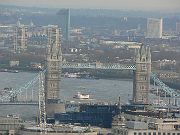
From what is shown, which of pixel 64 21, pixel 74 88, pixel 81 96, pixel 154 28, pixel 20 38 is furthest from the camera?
pixel 154 28

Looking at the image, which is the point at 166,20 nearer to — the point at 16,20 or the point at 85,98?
the point at 16,20

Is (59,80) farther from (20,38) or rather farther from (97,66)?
(20,38)

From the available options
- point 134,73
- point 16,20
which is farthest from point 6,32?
point 134,73

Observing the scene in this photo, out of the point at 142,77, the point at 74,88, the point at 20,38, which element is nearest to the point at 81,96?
the point at 142,77

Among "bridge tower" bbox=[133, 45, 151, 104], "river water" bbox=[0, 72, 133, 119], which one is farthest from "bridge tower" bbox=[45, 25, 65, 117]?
"bridge tower" bbox=[133, 45, 151, 104]

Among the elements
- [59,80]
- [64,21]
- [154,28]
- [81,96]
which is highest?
[64,21]

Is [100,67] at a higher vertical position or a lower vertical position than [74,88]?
higher
